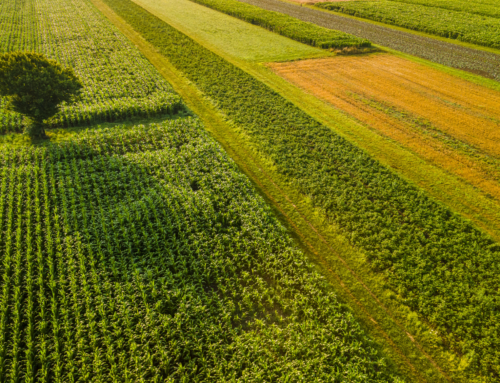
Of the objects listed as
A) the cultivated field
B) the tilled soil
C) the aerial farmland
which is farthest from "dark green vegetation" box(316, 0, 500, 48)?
the cultivated field

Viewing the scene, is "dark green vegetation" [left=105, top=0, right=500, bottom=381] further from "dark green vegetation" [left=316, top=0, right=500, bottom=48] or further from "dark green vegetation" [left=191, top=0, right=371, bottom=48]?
"dark green vegetation" [left=316, top=0, right=500, bottom=48]

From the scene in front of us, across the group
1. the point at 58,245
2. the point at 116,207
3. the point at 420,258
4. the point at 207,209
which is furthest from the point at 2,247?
the point at 420,258

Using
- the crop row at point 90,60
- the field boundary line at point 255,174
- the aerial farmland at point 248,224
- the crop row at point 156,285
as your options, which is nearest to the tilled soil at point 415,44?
the aerial farmland at point 248,224

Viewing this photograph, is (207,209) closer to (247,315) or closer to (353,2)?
(247,315)

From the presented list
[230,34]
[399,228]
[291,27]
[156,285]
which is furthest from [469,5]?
[156,285]

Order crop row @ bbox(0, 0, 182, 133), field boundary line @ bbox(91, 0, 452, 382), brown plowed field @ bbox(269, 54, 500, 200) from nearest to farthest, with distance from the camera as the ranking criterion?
field boundary line @ bbox(91, 0, 452, 382) < brown plowed field @ bbox(269, 54, 500, 200) < crop row @ bbox(0, 0, 182, 133)

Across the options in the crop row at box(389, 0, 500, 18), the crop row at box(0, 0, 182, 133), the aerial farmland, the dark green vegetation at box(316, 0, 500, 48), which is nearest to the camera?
the aerial farmland

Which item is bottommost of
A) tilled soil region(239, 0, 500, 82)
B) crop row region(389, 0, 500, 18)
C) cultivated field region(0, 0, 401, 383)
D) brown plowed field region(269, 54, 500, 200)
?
cultivated field region(0, 0, 401, 383)

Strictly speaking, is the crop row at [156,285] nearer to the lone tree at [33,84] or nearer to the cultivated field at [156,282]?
the cultivated field at [156,282]
